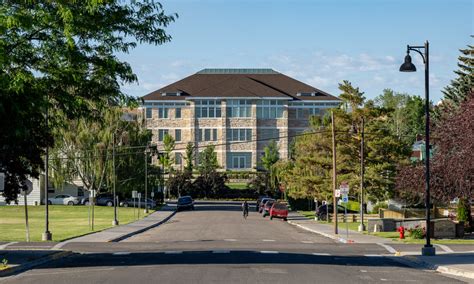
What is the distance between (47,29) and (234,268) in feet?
27.3

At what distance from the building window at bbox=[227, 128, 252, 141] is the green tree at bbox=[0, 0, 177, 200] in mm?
96648

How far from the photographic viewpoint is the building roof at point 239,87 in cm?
12131

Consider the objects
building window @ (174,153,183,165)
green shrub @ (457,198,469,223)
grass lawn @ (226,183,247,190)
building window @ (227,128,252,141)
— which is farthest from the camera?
building window @ (174,153,183,165)

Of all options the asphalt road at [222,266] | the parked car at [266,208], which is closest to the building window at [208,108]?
the parked car at [266,208]

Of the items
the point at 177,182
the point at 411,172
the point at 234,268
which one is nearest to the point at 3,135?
the point at 234,268

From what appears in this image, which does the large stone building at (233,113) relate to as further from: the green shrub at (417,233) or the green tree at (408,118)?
the green shrub at (417,233)

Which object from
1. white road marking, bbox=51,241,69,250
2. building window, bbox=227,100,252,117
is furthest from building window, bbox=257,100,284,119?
white road marking, bbox=51,241,69,250

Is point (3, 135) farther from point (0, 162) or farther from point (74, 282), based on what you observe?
point (74, 282)

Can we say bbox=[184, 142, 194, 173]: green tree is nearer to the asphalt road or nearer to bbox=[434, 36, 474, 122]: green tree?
bbox=[434, 36, 474, 122]: green tree

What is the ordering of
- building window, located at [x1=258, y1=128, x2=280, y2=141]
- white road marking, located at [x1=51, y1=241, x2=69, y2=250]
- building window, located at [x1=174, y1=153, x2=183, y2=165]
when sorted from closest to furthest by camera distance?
white road marking, located at [x1=51, y1=241, x2=69, y2=250] → building window, located at [x1=258, y1=128, x2=280, y2=141] → building window, located at [x1=174, y1=153, x2=183, y2=165]

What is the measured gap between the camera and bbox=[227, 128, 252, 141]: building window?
123 m

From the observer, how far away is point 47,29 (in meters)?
23.4

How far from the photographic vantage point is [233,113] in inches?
4803

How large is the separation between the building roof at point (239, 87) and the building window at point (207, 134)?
5364mm
